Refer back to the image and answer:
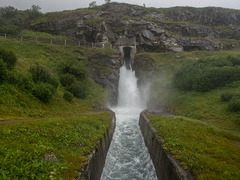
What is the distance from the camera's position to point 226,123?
12.3 meters

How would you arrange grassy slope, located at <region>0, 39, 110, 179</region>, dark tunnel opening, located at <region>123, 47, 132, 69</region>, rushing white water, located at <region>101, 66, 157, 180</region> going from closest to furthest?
grassy slope, located at <region>0, 39, 110, 179</region> < rushing white water, located at <region>101, 66, 157, 180</region> < dark tunnel opening, located at <region>123, 47, 132, 69</region>

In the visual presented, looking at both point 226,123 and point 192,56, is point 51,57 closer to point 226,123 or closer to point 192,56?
point 226,123

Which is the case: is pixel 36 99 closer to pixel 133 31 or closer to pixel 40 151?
pixel 40 151

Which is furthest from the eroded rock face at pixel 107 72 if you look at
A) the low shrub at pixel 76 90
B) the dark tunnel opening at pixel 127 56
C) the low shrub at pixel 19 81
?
the low shrub at pixel 19 81

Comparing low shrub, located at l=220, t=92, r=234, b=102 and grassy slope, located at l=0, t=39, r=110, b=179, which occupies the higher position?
low shrub, located at l=220, t=92, r=234, b=102

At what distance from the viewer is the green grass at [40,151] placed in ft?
12.5

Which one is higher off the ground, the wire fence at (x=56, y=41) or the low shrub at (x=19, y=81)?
the wire fence at (x=56, y=41)

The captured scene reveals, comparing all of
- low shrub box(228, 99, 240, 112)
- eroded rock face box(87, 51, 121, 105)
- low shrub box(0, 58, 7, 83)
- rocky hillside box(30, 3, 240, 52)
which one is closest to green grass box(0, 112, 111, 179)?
low shrub box(0, 58, 7, 83)

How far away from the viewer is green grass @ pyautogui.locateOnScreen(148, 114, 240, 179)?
17.5 ft

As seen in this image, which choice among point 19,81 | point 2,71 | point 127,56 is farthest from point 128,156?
point 127,56

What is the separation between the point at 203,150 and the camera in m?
6.99

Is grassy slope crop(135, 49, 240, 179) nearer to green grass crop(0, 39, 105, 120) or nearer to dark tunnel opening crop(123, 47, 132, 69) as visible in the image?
green grass crop(0, 39, 105, 120)

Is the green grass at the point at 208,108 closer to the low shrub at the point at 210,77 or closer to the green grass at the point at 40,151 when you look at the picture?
the low shrub at the point at 210,77

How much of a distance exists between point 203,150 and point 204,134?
2.69 metres
